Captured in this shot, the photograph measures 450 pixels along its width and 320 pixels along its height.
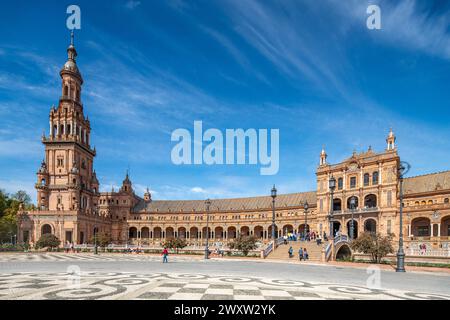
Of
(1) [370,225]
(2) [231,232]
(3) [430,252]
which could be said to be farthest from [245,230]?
(3) [430,252]

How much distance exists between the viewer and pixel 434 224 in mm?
53156

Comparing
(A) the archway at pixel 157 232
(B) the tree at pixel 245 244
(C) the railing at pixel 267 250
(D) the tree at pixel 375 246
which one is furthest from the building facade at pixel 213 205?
(C) the railing at pixel 267 250

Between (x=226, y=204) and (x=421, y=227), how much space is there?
54708mm

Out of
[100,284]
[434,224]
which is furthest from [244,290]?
[434,224]

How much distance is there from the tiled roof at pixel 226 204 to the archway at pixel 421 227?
1069 inches

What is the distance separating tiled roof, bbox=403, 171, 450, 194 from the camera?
57.3m

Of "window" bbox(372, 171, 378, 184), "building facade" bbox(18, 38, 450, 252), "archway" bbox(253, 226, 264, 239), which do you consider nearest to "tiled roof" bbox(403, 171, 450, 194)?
"building facade" bbox(18, 38, 450, 252)

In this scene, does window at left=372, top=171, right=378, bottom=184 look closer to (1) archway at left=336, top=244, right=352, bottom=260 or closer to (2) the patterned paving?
(1) archway at left=336, top=244, right=352, bottom=260

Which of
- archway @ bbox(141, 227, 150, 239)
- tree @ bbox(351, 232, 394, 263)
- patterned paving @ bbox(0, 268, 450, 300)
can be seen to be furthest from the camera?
archway @ bbox(141, 227, 150, 239)

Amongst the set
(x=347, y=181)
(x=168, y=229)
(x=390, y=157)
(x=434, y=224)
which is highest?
(x=390, y=157)

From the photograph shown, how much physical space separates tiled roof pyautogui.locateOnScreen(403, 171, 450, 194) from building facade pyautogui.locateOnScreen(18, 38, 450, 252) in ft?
0.64

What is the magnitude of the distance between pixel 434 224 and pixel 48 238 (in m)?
62.8

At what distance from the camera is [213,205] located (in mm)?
100500
